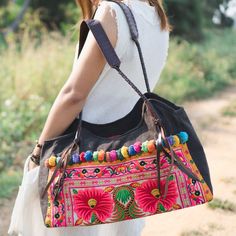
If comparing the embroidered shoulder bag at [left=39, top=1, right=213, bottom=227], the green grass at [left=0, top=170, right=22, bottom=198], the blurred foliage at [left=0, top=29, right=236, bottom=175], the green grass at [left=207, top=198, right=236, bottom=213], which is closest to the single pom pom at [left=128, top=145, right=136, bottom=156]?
the embroidered shoulder bag at [left=39, top=1, right=213, bottom=227]

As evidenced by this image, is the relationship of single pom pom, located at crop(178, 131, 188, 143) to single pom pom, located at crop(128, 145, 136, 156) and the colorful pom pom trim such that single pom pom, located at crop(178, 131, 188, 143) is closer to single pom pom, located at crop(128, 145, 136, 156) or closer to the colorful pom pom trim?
the colorful pom pom trim

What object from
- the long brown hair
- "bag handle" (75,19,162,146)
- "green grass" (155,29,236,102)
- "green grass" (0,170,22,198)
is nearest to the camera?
"bag handle" (75,19,162,146)

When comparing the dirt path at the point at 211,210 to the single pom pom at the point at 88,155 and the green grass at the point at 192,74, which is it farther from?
the single pom pom at the point at 88,155

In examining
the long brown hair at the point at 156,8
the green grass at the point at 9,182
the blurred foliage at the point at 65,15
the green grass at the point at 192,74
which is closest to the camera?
the long brown hair at the point at 156,8

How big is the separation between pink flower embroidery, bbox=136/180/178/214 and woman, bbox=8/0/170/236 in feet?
1.01

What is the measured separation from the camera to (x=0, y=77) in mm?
7445

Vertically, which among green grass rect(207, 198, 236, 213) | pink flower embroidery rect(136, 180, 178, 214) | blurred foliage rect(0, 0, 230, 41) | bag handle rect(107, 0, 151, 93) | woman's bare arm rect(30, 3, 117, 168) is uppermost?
blurred foliage rect(0, 0, 230, 41)

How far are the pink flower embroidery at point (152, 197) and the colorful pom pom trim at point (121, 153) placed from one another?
120mm

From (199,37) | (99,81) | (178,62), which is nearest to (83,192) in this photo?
(99,81)

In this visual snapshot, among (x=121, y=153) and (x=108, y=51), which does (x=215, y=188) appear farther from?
(x=108, y=51)

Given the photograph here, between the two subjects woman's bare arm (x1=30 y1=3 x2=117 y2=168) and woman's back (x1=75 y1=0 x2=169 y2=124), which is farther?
woman's back (x1=75 y1=0 x2=169 y2=124)

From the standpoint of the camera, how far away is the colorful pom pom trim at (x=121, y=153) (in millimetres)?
1930

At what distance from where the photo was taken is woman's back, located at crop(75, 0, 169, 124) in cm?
205

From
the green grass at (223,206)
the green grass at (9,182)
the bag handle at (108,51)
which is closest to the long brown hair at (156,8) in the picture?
the bag handle at (108,51)
